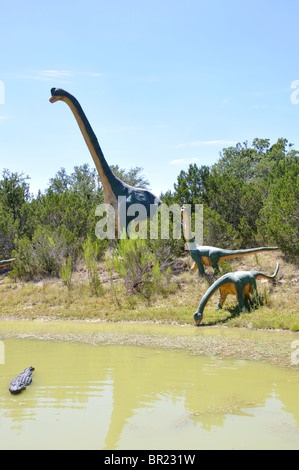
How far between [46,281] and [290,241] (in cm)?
709

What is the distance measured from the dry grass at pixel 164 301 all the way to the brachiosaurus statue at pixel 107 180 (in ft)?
6.82

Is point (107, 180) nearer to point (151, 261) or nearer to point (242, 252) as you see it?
point (151, 261)

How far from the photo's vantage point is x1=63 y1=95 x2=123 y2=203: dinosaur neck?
39.6ft

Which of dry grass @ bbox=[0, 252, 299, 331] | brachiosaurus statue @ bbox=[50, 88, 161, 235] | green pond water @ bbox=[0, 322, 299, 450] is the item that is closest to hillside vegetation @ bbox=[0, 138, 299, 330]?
dry grass @ bbox=[0, 252, 299, 331]

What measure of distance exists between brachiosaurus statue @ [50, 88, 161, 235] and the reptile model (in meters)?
7.90

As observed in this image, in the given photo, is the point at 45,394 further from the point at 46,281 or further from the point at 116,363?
the point at 46,281

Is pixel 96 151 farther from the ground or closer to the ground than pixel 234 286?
farther from the ground

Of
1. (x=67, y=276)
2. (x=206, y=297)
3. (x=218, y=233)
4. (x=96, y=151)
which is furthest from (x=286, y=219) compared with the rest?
(x=67, y=276)

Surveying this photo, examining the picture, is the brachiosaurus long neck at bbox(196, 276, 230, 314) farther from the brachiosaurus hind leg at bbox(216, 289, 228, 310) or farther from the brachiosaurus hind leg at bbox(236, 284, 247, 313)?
the brachiosaurus hind leg at bbox(216, 289, 228, 310)

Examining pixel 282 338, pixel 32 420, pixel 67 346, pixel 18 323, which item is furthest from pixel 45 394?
pixel 18 323

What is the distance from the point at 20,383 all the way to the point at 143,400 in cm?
140

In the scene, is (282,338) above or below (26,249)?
below

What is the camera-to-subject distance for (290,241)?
11.9m

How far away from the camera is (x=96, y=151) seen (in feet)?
40.4
